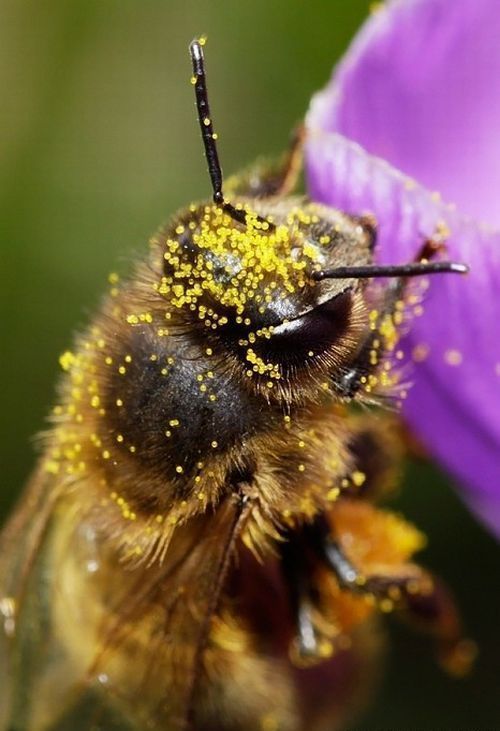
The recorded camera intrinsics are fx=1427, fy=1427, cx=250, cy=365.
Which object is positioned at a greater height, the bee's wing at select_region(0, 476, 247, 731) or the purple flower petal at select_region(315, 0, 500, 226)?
the purple flower petal at select_region(315, 0, 500, 226)

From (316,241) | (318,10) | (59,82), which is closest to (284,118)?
(318,10)

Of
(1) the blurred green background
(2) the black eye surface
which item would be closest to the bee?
(2) the black eye surface


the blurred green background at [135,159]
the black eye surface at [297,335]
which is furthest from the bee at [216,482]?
the blurred green background at [135,159]

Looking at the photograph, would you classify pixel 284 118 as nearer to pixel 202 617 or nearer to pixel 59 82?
pixel 59 82

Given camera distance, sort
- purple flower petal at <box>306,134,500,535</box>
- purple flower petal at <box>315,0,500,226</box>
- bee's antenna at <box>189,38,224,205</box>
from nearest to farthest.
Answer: bee's antenna at <box>189,38,224,205</box>
purple flower petal at <box>306,134,500,535</box>
purple flower petal at <box>315,0,500,226</box>

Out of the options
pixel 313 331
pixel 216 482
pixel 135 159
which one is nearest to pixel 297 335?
pixel 313 331

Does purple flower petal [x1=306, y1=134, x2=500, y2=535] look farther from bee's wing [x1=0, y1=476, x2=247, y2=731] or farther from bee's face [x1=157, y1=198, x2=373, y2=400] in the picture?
bee's wing [x1=0, y1=476, x2=247, y2=731]
